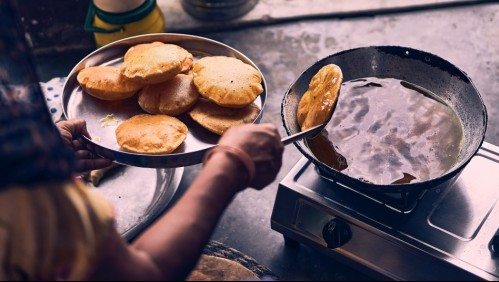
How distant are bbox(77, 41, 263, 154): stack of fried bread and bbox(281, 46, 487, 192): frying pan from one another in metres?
0.18

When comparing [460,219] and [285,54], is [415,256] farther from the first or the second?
[285,54]

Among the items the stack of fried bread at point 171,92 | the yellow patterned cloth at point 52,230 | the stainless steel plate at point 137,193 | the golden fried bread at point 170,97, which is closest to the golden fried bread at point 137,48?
the stack of fried bread at point 171,92

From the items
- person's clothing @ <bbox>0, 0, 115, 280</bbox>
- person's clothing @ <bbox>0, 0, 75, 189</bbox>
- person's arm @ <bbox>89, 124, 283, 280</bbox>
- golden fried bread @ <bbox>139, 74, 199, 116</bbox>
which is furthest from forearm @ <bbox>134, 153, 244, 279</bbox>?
golden fried bread @ <bbox>139, 74, 199, 116</bbox>

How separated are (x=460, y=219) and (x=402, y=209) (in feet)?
0.82

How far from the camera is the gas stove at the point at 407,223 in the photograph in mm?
1929

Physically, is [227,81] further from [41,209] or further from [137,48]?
[41,209]

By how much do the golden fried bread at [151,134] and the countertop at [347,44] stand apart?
0.83 meters

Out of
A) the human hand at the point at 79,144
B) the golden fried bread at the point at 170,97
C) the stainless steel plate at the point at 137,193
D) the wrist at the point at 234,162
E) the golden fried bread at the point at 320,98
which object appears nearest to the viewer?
the wrist at the point at 234,162

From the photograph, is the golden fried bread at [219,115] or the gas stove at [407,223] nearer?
the gas stove at [407,223]

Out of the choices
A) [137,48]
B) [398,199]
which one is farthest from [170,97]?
[398,199]

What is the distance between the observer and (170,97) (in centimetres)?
213

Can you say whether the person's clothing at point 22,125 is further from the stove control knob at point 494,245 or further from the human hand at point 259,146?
the stove control knob at point 494,245

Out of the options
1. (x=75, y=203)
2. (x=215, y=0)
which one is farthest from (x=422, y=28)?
(x=75, y=203)

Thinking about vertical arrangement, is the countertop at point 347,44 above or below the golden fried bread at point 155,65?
below
